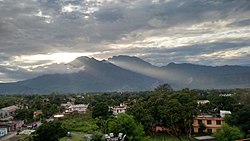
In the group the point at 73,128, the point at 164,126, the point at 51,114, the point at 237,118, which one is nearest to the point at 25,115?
the point at 51,114

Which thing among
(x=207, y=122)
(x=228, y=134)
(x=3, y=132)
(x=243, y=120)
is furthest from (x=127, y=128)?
(x=3, y=132)

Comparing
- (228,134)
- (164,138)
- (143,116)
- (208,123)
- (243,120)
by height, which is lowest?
(164,138)

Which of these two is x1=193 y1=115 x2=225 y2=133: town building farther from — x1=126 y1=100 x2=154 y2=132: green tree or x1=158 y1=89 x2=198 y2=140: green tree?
x1=126 y1=100 x2=154 y2=132: green tree

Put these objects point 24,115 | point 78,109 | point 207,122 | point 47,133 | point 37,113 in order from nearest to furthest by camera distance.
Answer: point 47,133, point 207,122, point 24,115, point 37,113, point 78,109

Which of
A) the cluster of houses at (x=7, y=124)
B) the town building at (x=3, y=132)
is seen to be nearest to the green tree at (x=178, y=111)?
the town building at (x=3, y=132)

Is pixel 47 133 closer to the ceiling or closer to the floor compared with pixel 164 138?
closer to the ceiling

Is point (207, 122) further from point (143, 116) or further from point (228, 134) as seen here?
point (228, 134)

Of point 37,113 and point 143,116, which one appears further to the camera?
point 37,113

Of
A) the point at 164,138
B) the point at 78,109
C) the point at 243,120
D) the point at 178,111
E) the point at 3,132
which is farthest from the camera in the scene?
the point at 78,109

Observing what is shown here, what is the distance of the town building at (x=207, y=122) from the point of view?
95.9ft

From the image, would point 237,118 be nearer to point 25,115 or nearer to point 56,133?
point 56,133

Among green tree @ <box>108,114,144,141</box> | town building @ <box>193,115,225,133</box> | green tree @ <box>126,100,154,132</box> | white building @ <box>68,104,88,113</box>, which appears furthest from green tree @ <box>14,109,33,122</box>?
green tree @ <box>108,114,144,141</box>

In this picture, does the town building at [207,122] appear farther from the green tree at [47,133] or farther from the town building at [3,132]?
the town building at [3,132]

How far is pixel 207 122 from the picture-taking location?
97.6 feet
